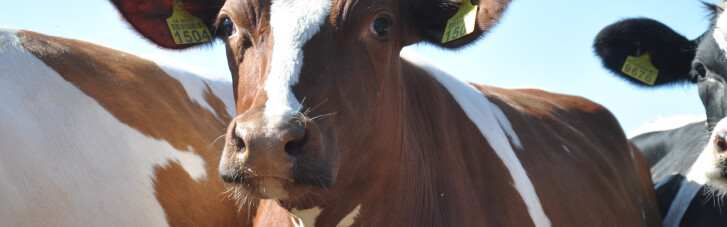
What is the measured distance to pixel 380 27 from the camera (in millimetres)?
3566

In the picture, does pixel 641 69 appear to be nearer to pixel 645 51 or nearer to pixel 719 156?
pixel 645 51

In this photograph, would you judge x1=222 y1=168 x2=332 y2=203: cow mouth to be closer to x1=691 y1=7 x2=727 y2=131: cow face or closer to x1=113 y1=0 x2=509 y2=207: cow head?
x1=113 y1=0 x2=509 y2=207: cow head

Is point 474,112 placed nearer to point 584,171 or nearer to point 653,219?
point 584,171

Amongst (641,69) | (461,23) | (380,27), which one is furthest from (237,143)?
(641,69)

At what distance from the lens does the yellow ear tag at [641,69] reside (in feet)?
20.2

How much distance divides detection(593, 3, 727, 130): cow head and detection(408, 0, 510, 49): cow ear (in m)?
2.04

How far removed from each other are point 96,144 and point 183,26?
73cm

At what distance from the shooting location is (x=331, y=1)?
3.42 m

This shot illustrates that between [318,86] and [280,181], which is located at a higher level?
[318,86]

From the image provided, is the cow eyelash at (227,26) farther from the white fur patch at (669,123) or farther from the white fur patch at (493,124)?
the white fur patch at (669,123)

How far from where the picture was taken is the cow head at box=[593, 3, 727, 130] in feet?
17.4

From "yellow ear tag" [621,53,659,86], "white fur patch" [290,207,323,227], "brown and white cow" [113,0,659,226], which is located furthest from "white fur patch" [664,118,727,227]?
"white fur patch" [290,207,323,227]

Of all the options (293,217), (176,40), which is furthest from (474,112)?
(176,40)

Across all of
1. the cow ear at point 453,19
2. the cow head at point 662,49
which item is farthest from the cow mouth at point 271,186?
the cow head at point 662,49
